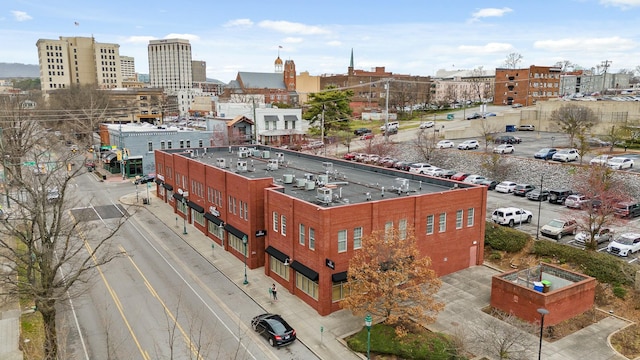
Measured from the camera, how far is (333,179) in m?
38.3

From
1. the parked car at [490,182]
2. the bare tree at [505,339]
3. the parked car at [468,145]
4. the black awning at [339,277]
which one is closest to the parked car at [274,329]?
the black awning at [339,277]

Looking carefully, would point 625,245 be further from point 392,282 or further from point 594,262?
point 392,282

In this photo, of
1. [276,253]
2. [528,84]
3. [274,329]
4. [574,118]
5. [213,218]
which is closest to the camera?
[274,329]

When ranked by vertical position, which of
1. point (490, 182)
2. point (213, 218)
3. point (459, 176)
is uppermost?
point (459, 176)

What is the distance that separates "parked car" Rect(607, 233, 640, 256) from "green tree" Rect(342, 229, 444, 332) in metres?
17.2

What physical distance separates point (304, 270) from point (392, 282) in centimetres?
651

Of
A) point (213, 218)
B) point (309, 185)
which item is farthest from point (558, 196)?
point (213, 218)

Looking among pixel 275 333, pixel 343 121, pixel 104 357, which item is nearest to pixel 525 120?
pixel 343 121

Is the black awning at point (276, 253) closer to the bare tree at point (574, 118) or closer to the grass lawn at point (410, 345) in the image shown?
the grass lawn at point (410, 345)

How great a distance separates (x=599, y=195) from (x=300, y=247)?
22.8 metres

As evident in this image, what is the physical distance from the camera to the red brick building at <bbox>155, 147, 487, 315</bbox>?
2727cm

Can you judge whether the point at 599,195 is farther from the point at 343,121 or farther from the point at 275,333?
the point at 343,121

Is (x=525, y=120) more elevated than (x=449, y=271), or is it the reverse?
(x=525, y=120)

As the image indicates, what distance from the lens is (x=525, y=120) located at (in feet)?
284
